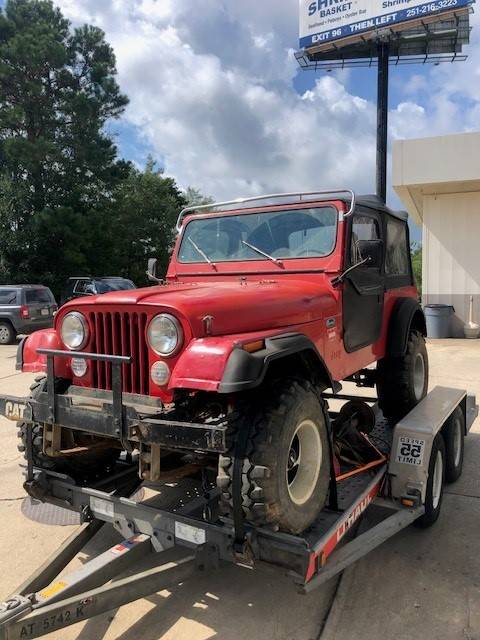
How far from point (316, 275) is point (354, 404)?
1.17 m

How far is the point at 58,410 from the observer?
2.92 meters

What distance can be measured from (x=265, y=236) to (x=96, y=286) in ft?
44.6

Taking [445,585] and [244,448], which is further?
[445,585]

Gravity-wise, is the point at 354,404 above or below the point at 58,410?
below

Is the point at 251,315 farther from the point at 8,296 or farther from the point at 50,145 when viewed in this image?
the point at 50,145

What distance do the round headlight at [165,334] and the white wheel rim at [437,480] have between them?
→ 2342 mm

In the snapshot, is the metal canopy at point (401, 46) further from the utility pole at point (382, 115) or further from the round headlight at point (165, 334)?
the round headlight at point (165, 334)

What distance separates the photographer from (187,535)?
2768mm

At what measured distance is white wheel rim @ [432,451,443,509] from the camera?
3838 mm

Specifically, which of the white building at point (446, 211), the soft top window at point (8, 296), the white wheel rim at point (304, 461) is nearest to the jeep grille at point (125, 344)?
the white wheel rim at point (304, 461)

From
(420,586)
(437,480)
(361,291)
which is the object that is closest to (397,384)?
(437,480)

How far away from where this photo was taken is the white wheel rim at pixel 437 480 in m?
3.84

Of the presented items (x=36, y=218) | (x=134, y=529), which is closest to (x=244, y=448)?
(x=134, y=529)

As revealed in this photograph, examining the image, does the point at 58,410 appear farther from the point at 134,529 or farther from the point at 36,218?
the point at 36,218
